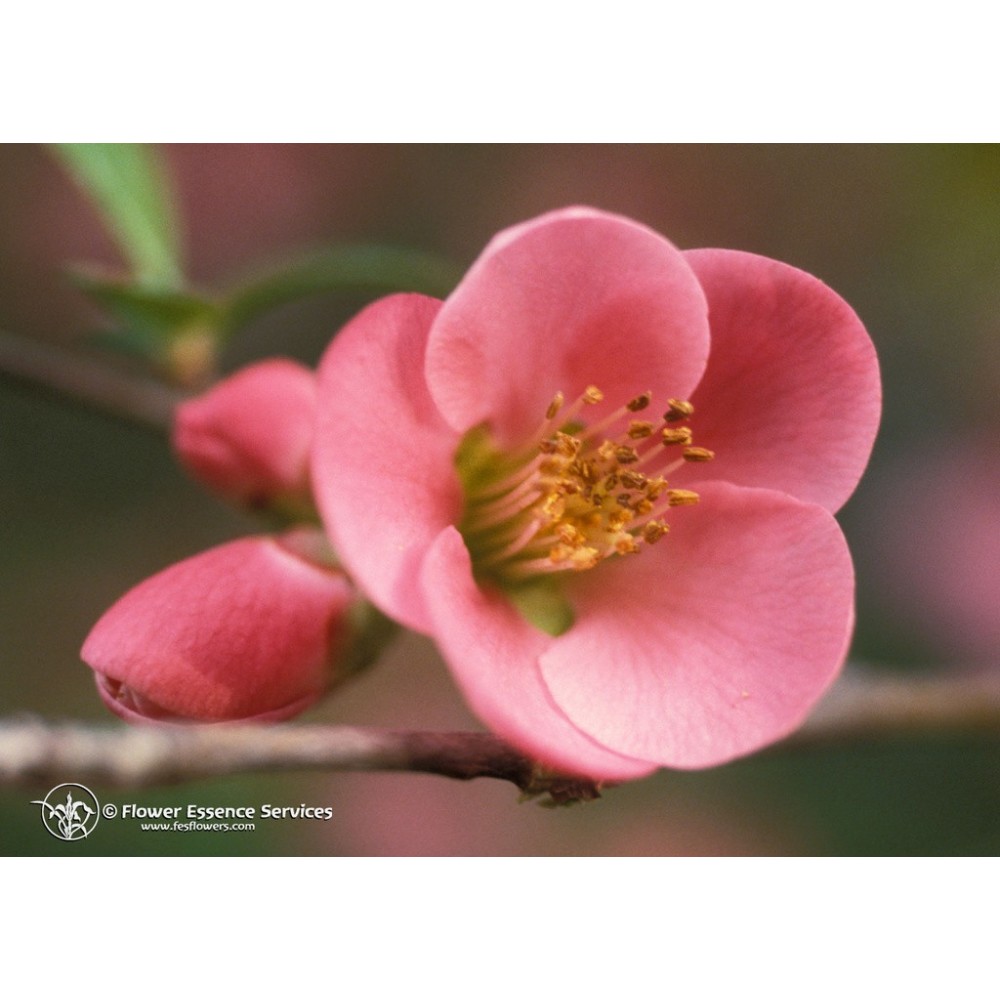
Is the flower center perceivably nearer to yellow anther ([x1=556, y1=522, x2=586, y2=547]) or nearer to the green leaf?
yellow anther ([x1=556, y1=522, x2=586, y2=547])

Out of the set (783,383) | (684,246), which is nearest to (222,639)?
(783,383)

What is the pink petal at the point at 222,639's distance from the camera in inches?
26.4

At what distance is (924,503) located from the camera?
1.50 meters

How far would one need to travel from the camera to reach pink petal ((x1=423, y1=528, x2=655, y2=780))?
0.58m

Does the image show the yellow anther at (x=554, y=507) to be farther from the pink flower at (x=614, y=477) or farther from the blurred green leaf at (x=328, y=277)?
the blurred green leaf at (x=328, y=277)

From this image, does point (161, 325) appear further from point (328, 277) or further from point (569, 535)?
point (569, 535)

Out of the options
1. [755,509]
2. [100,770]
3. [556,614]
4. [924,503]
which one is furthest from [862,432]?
[924,503]

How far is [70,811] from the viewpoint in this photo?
845mm

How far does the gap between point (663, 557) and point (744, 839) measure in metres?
0.65

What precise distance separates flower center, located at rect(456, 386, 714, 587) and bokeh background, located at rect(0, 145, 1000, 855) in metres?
0.43

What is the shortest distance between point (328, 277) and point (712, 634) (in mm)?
525

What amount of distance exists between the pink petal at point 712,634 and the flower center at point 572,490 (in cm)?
3

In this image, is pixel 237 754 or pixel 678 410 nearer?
pixel 237 754
